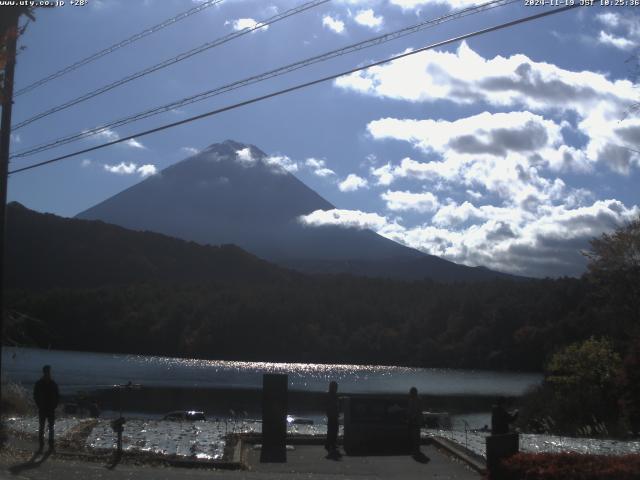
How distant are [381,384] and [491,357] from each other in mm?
22219

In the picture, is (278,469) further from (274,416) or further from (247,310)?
(247,310)

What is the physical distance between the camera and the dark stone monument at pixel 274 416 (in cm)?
1528

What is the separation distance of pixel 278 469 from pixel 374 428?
2880 millimetres

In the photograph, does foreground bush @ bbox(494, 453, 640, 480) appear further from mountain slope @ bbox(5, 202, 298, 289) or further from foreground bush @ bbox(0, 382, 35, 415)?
mountain slope @ bbox(5, 202, 298, 289)

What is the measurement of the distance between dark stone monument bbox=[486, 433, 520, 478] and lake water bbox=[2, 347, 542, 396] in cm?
4890

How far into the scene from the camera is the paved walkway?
12344mm

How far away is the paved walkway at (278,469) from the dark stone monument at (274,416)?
0.27 m

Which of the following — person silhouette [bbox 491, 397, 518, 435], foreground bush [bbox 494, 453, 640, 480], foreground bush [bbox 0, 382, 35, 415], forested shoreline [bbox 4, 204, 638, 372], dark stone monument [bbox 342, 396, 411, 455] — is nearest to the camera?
foreground bush [bbox 494, 453, 640, 480]

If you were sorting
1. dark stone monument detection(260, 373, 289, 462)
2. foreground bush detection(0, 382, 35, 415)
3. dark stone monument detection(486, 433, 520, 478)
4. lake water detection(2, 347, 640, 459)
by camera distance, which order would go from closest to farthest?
dark stone monument detection(486, 433, 520, 478) → dark stone monument detection(260, 373, 289, 462) → lake water detection(2, 347, 640, 459) → foreground bush detection(0, 382, 35, 415)

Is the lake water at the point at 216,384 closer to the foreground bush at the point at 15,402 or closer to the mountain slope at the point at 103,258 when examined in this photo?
the foreground bush at the point at 15,402

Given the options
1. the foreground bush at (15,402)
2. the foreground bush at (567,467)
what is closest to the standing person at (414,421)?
the foreground bush at (567,467)

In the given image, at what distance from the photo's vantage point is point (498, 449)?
37.3 feet

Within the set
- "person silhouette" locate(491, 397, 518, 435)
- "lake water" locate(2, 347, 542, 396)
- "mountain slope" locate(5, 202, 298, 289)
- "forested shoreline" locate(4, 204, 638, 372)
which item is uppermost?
"mountain slope" locate(5, 202, 298, 289)

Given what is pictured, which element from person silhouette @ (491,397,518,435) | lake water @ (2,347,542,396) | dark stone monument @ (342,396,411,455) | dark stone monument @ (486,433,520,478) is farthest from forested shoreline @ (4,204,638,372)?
dark stone monument @ (486,433,520,478)
